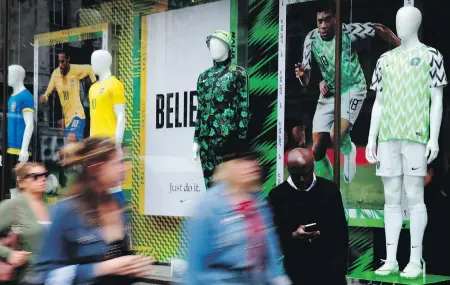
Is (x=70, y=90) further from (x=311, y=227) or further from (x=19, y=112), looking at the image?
(x=311, y=227)

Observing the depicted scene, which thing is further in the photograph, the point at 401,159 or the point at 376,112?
the point at 376,112

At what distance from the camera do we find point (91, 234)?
11.1 feet

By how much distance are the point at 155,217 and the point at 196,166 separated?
0.83 meters

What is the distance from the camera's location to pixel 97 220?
344 cm

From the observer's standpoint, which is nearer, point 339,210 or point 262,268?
point 262,268

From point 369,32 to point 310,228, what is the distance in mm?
2414

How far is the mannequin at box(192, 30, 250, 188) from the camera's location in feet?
24.3

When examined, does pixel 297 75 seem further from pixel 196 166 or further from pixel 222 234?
pixel 222 234

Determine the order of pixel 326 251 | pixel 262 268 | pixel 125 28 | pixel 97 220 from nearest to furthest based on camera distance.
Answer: pixel 97 220, pixel 262 268, pixel 326 251, pixel 125 28

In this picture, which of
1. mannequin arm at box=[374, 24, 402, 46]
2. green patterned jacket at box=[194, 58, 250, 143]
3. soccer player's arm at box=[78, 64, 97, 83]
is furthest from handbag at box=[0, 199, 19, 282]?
soccer player's arm at box=[78, 64, 97, 83]

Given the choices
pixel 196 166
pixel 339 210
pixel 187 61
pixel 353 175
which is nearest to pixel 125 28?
pixel 187 61

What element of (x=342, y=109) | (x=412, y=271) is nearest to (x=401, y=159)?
(x=342, y=109)

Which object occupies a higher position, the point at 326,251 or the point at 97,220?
the point at 97,220

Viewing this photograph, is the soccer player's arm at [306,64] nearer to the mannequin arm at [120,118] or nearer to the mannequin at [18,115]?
the mannequin arm at [120,118]
